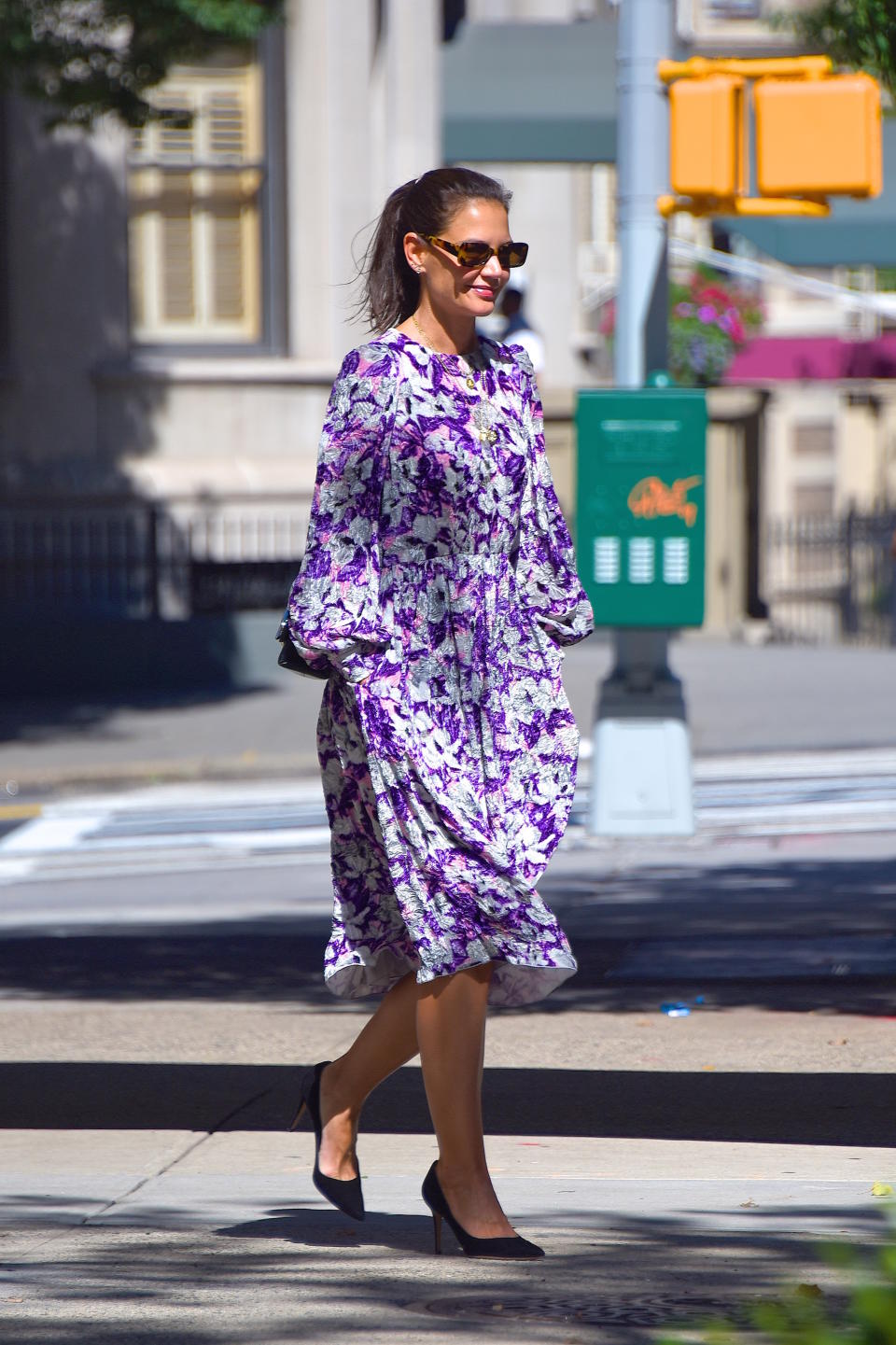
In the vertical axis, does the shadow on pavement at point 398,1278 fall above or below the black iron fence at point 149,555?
below

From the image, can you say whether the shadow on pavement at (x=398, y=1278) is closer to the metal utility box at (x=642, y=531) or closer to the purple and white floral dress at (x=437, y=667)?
the purple and white floral dress at (x=437, y=667)

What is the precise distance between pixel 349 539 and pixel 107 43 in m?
11.5

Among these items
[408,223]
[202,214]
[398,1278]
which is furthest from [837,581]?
[398,1278]

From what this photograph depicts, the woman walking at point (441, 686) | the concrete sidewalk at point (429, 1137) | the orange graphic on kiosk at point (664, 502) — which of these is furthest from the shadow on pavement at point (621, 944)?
the woman walking at point (441, 686)

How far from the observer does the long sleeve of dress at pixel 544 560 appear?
427cm

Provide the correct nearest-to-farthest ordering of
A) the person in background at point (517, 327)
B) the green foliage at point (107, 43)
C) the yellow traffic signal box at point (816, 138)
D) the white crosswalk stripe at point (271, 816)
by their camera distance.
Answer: the yellow traffic signal box at point (816, 138) → the white crosswalk stripe at point (271, 816) → the green foliage at point (107, 43) → the person in background at point (517, 327)

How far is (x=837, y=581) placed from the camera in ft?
83.0

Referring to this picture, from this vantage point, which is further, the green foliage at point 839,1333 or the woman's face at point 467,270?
the woman's face at point 467,270

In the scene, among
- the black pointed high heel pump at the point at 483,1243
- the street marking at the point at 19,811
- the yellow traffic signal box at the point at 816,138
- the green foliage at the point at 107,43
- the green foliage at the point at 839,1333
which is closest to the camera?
the green foliage at the point at 839,1333

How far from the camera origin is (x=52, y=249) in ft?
64.6

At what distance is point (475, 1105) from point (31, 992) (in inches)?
133

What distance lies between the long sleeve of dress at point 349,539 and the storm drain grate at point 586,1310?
3.60 ft

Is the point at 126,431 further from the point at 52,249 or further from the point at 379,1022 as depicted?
the point at 379,1022

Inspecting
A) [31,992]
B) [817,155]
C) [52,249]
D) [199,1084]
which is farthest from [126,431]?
[199,1084]
